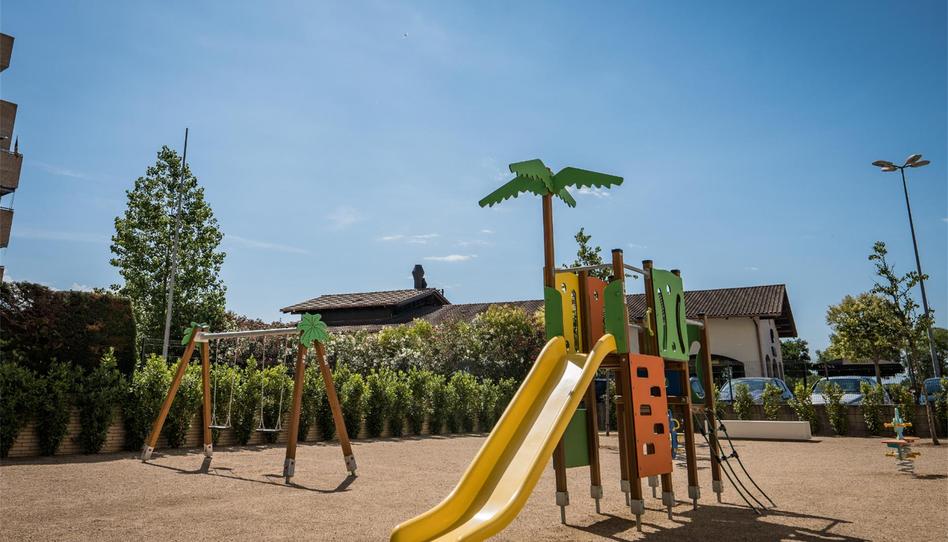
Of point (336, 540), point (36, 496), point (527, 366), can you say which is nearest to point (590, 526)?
point (336, 540)

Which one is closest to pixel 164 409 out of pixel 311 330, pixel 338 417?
pixel 311 330

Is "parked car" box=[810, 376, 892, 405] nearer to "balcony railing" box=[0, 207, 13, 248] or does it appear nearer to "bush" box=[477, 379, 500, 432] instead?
"bush" box=[477, 379, 500, 432]

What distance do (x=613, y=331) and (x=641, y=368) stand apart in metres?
0.47

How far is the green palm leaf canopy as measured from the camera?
21.0ft

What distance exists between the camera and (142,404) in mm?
10883

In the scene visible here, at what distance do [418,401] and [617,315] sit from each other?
40.4 feet

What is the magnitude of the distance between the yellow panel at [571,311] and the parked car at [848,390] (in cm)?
1462

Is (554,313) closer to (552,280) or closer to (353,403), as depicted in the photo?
(552,280)

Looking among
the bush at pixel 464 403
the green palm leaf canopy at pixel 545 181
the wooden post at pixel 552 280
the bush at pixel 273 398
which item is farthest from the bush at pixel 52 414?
the bush at pixel 464 403

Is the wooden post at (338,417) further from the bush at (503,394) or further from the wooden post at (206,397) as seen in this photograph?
the bush at (503,394)

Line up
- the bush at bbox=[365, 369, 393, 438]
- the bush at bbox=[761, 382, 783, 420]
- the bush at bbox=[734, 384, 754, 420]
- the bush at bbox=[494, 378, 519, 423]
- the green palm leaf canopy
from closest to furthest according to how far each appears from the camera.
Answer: the green palm leaf canopy, the bush at bbox=[365, 369, 393, 438], the bush at bbox=[761, 382, 783, 420], the bush at bbox=[734, 384, 754, 420], the bush at bbox=[494, 378, 519, 423]

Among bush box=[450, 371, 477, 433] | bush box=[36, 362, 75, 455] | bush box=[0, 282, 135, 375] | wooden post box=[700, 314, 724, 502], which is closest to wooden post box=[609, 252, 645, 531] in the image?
wooden post box=[700, 314, 724, 502]

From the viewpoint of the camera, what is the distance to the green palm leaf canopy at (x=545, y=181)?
21.0ft

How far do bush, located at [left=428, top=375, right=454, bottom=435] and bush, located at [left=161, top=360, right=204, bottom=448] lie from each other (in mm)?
7436
